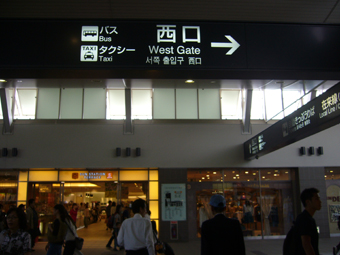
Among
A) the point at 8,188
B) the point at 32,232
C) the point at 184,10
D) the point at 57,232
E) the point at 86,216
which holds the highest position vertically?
the point at 184,10

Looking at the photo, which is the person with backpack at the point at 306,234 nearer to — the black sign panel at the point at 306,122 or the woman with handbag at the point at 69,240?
the black sign panel at the point at 306,122

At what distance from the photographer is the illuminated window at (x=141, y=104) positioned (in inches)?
569

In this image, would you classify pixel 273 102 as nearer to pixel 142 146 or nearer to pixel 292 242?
pixel 142 146

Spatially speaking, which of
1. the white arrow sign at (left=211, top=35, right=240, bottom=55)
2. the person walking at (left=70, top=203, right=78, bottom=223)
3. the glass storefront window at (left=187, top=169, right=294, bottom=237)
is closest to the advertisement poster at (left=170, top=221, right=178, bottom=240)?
the glass storefront window at (left=187, top=169, right=294, bottom=237)

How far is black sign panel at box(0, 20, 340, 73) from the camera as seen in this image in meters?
4.29

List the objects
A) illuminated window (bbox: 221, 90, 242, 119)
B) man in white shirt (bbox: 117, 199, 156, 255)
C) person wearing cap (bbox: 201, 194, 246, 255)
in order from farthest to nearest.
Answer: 1. illuminated window (bbox: 221, 90, 242, 119)
2. man in white shirt (bbox: 117, 199, 156, 255)
3. person wearing cap (bbox: 201, 194, 246, 255)

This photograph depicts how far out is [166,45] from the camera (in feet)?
14.3

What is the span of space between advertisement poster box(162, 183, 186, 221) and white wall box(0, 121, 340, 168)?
95cm

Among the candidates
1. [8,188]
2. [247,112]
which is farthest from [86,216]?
[247,112]

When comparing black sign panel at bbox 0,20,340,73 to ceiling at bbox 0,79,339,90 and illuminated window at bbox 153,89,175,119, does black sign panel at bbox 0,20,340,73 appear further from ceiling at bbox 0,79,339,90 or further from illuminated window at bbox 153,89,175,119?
illuminated window at bbox 153,89,175,119

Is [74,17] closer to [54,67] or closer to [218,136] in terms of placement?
[54,67]

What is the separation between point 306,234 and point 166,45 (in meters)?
2.88

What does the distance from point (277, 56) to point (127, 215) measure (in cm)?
907

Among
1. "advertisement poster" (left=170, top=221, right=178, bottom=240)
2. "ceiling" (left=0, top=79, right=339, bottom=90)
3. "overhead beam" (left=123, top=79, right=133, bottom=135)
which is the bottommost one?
"advertisement poster" (left=170, top=221, right=178, bottom=240)
